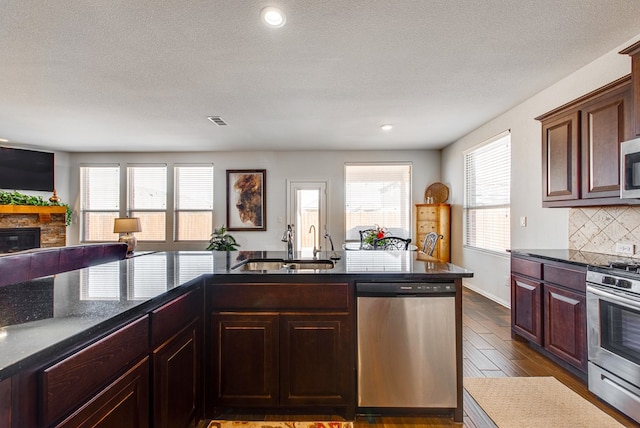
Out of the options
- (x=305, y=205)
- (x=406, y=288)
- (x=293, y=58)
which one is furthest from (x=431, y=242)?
(x=293, y=58)

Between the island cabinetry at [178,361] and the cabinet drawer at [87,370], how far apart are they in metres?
0.14

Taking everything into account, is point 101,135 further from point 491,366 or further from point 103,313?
point 491,366

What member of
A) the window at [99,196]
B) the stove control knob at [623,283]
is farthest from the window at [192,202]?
the stove control knob at [623,283]

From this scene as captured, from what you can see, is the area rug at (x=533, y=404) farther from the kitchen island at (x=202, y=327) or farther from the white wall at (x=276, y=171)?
the white wall at (x=276, y=171)

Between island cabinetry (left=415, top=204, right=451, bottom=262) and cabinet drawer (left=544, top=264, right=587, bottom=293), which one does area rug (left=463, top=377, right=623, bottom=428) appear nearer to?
cabinet drawer (left=544, top=264, right=587, bottom=293)

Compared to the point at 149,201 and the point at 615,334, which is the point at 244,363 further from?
the point at 149,201

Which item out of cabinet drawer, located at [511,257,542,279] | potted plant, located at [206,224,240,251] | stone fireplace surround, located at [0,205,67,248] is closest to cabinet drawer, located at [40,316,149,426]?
cabinet drawer, located at [511,257,542,279]

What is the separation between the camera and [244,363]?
186 cm

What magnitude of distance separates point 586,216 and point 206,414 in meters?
3.56

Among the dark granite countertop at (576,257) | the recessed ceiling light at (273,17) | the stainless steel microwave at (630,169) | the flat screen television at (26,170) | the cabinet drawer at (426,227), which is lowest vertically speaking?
the dark granite countertop at (576,257)

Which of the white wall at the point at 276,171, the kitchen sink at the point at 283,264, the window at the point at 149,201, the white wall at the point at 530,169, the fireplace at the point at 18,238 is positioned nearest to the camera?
the kitchen sink at the point at 283,264

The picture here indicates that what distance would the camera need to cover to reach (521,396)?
7.11ft

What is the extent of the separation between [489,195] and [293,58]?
139 inches

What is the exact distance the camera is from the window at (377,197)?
20.9 feet
